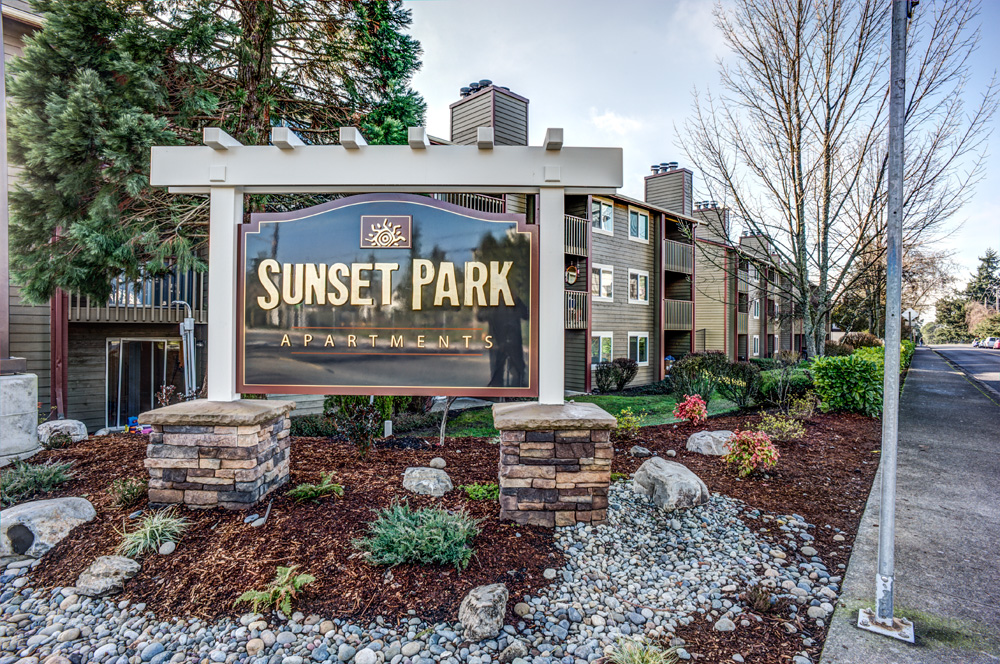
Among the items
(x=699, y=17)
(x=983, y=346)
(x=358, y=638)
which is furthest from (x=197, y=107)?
(x=983, y=346)

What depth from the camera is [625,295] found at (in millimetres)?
17453

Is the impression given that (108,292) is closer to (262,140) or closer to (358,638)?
(262,140)

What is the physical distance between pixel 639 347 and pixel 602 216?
17.1 ft

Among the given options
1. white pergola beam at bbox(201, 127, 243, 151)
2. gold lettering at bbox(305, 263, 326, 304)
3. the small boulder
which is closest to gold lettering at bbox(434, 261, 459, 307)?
gold lettering at bbox(305, 263, 326, 304)

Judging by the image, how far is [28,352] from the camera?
834 centimetres

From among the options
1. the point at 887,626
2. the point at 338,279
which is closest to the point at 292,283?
the point at 338,279

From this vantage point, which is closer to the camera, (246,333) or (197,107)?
(246,333)

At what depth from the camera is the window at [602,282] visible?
16.0 m

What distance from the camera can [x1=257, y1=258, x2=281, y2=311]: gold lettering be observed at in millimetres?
4031

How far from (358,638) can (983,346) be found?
7026 cm

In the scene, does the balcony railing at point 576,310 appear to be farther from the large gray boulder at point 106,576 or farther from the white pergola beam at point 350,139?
the large gray boulder at point 106,576

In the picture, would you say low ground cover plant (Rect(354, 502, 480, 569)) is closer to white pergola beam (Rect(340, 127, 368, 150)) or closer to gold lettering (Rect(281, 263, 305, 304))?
gold lettering (Rect(281, 263, 305, 304))

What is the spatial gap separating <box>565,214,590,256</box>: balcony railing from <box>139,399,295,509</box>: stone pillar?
40.9 ft

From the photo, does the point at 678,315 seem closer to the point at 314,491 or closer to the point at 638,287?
the point at 638,287
